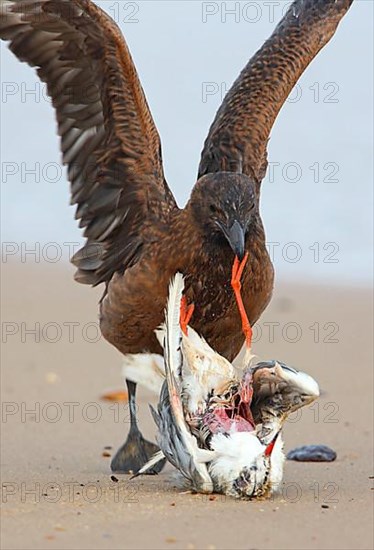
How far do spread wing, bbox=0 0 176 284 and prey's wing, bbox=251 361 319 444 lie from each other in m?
1.59

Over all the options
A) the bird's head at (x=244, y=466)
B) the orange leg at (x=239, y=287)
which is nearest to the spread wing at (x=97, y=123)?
the orange leg at (x=239, y=287)

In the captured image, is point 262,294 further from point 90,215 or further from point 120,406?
point 120,406

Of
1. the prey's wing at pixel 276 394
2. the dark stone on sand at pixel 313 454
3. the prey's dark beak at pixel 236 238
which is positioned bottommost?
the dark stone on sand at pixel 313 454

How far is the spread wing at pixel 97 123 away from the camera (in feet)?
25.1

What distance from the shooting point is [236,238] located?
7.11m

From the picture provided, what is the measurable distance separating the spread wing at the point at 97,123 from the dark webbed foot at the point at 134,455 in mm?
970

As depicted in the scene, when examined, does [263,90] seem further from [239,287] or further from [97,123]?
[239,287]

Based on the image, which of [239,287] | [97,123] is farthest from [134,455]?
A: [97,123]

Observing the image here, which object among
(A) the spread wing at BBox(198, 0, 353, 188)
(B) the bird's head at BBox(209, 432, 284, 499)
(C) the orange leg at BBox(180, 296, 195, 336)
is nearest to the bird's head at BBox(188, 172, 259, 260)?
(C) the orange leg at BBox(180, 296, 195, 336)

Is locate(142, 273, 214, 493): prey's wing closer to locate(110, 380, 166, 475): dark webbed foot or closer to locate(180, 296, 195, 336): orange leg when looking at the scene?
locate(180, 296, 195, 336): orange leg

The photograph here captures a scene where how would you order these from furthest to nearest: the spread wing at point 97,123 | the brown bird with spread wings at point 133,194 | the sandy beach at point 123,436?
the spread wing at point 97,123 < the brown bird with spread wings at point 133,194 < the sandy beach at point 123,436

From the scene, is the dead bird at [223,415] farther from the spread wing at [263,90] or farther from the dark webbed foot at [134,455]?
the spread wing at [263,90]

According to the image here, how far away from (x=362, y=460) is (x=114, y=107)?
2.47 metres

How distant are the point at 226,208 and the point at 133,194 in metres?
0.94
